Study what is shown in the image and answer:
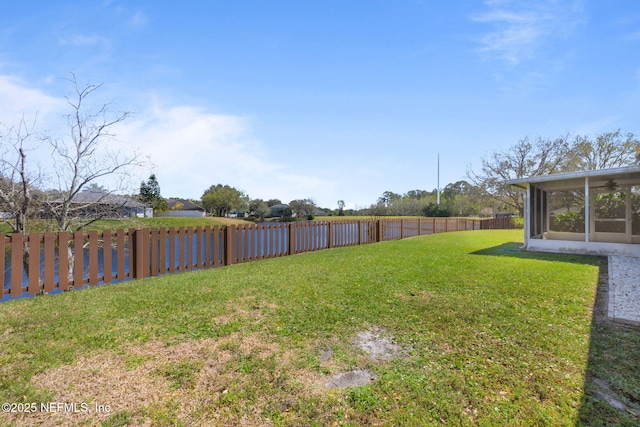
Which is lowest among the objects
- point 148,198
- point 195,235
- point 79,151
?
point 195,235

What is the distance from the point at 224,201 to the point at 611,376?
5176 cm

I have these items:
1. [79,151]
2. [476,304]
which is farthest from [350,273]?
[79,151]

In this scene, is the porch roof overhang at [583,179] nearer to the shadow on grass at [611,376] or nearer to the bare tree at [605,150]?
the shadow on grass at [611,376]

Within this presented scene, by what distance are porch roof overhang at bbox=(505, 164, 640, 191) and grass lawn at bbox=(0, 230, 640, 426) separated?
16.8ft

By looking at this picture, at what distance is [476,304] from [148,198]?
7.35m

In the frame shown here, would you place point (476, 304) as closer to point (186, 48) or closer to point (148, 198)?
point (148, 198)

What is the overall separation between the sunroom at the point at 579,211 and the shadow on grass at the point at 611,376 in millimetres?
6498

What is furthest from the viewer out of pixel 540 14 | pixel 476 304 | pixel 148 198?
pixel 540 14

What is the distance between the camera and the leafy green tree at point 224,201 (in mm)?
50688

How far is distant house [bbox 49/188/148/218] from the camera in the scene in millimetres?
6051

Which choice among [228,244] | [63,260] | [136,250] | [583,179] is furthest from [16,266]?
[583,179]

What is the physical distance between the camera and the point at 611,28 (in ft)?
26.9

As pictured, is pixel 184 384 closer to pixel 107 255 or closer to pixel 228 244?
pixel 107 255

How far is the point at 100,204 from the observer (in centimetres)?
618
